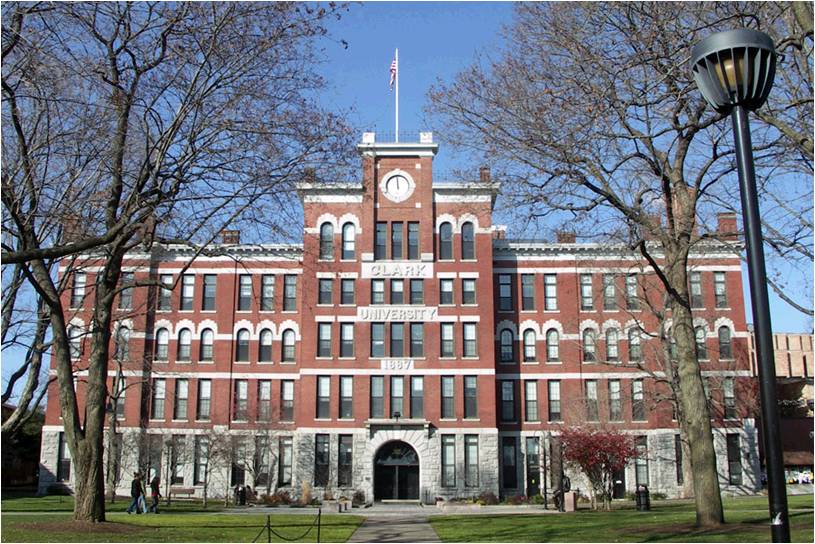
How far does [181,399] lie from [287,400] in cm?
672

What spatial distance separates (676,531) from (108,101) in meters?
15.8

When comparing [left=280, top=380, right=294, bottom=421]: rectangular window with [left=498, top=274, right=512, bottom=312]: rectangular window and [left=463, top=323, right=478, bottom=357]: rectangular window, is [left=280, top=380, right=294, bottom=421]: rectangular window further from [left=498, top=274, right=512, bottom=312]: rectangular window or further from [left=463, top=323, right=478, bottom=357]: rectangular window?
[left=498, top=274, right=512, bottom=312]: rectangular window

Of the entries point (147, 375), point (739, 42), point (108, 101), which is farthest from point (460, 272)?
point (739, 42)

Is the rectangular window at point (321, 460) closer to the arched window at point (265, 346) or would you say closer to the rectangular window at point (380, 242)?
the arched window at point (265, 346)

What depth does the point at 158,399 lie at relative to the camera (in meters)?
52.4

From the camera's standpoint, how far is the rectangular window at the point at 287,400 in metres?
51.4

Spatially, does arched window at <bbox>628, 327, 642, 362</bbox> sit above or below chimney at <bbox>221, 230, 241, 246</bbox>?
below

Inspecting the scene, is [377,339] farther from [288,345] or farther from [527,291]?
[527,291]

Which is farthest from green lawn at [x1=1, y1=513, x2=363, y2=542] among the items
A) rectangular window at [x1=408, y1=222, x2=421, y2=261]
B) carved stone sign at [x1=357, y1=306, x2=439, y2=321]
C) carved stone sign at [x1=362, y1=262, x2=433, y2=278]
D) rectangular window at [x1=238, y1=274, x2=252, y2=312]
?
rectangular window at [x1=238, y1=274, x2=252, y2=312]

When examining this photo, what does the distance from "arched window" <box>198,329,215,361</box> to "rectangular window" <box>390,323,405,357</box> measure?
11934 mm

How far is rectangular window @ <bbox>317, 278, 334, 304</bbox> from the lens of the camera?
5009 cm

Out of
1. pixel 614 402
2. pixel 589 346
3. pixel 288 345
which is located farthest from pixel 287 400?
pixel 614 402

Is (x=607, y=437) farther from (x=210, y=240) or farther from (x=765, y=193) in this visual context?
(x=210, y=240)

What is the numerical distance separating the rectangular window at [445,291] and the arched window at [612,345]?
10673mm
